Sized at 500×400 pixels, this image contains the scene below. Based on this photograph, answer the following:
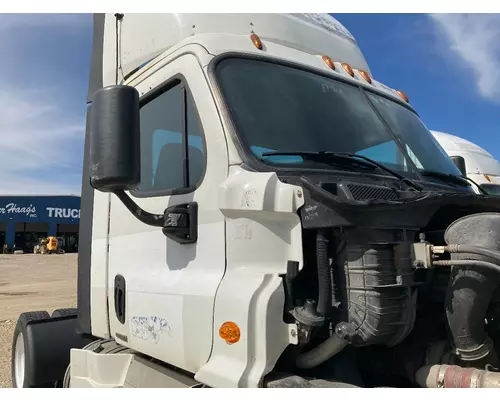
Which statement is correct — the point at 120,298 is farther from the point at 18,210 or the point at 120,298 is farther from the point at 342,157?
the point at 18,210

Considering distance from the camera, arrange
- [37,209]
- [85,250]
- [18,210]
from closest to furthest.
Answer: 1. [85,250]
2. [18,210]
3. [37,209]

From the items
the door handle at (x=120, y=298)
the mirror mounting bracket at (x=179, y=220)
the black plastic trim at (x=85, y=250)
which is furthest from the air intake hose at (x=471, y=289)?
the black plastic trim at (x=85, y=250)

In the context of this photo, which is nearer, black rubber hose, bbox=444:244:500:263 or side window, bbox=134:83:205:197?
black rubber hose, bbox=444:244:500:263

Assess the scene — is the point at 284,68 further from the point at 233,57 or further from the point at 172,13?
the point at 172,13

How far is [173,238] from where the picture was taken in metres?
2.72

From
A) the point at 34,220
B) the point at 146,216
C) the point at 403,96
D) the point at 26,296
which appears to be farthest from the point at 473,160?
the point at 34,220

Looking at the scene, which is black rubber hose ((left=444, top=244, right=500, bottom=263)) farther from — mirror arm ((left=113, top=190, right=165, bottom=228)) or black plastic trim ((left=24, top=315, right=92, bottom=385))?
black plastic trim ((left=24, top=315, right=92, bottom=385))

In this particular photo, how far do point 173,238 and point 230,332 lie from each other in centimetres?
66

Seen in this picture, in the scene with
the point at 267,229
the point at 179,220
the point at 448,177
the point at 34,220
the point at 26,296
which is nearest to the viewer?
the point at 267,229

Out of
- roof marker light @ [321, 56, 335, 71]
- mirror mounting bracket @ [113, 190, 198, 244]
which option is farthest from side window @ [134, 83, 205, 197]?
roof marker light @ [321, 56, 335, 71]

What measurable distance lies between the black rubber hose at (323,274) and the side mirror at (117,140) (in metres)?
0.91

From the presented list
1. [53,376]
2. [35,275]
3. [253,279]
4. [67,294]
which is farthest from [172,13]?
[35,275]

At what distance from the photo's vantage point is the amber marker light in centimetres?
226

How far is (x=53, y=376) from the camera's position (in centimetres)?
397
